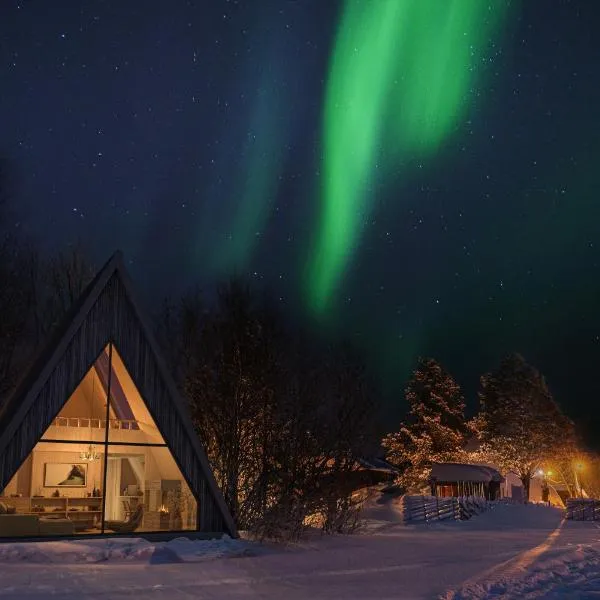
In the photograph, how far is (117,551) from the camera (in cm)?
1520

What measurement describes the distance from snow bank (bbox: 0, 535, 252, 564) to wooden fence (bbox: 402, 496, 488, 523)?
16.6 m

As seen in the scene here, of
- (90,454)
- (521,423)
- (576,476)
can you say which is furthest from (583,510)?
(90,454)

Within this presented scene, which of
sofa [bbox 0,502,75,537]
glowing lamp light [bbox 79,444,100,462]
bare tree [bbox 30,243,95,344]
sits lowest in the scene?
sofa [bbox 0,502,75,537]

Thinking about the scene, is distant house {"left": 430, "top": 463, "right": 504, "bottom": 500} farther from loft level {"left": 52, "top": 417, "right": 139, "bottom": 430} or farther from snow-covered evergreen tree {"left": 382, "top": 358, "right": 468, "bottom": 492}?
loft level {"left": 52, "top": 417, "right": 139, "bottom": 430}

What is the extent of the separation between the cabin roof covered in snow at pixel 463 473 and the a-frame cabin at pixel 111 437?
27.2 meters

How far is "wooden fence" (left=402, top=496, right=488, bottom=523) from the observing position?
32.2 m

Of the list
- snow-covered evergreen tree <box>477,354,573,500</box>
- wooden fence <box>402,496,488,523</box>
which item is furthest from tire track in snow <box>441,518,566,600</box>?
snow-covered evergreen tree <box>477,354,573,500</box>

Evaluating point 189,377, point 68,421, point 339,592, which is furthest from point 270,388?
point 339,592

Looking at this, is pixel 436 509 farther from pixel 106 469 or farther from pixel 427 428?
pixel 427 428

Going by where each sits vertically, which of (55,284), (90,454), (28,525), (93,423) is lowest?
(28,525)

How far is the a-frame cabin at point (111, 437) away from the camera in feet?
54.1

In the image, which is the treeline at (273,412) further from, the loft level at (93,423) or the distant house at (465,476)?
the distant house at (465,476)

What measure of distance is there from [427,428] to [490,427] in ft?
13.3

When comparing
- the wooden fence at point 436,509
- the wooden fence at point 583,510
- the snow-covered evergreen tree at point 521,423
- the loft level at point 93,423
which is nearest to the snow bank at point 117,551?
the loft level at point 93,423
